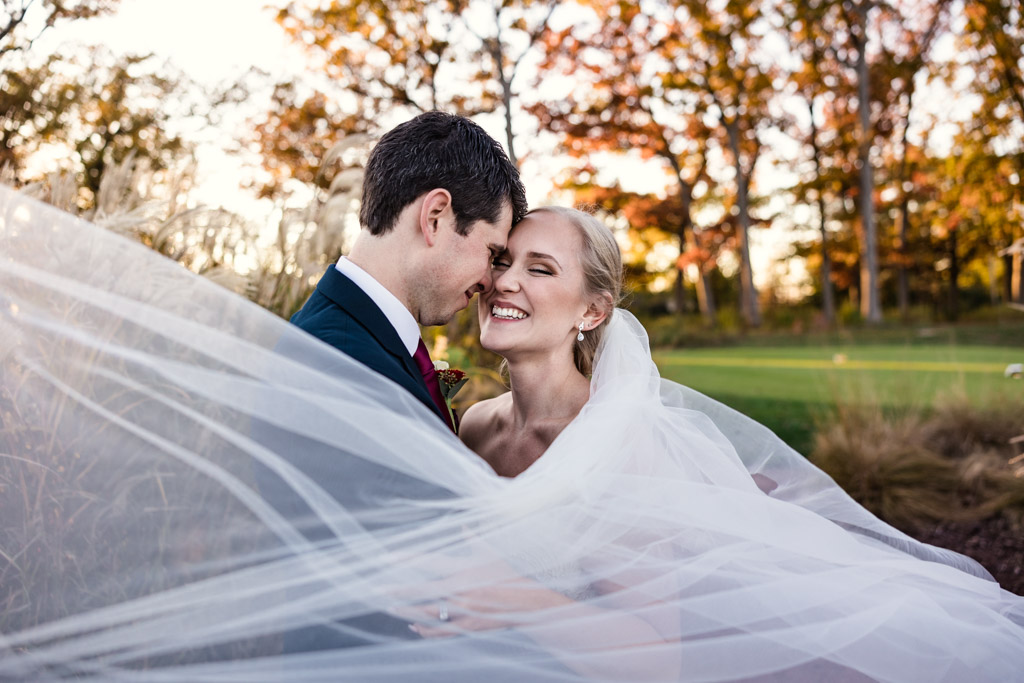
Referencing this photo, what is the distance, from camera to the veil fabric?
168 cm

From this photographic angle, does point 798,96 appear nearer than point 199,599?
No

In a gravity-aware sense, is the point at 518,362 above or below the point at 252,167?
below

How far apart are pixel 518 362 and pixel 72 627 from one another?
1890 mm

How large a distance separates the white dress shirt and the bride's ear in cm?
105

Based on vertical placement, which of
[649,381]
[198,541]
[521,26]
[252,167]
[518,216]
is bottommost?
[198,541]

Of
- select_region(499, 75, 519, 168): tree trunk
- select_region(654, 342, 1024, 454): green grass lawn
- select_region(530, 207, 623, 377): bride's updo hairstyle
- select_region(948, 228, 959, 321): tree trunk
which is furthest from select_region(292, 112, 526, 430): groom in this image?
select_region(948, 228, 959, 321): tree trunk

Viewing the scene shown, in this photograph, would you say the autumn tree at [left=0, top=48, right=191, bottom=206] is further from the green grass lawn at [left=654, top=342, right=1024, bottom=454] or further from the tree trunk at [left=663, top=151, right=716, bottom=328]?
the tree trunk at [left=663, top=151, right=716, bottom=328]

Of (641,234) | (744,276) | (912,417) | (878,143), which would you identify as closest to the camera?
(912,417)

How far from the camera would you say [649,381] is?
9.05ft

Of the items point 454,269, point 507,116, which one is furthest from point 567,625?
point 507,116

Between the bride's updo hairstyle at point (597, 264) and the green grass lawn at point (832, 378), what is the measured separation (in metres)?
3.99

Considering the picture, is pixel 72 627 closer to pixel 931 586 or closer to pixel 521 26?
pixel 931 586

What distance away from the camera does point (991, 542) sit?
5.02 metres

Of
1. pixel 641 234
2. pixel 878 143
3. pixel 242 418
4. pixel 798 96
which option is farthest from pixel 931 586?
pixel 641 234
